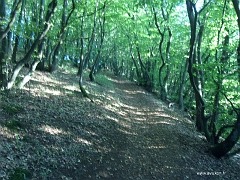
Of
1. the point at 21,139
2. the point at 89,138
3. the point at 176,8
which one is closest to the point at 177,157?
the point at 89,138

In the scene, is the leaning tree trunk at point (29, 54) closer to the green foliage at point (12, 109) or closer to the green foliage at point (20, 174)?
the green foliage at point (12, 109)

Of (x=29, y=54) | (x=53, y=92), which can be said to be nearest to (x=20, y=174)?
(x=29, y=54)

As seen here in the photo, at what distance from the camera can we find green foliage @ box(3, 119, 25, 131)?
6.97m

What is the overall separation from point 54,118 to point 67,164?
2865mm

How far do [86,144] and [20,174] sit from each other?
3342 mm

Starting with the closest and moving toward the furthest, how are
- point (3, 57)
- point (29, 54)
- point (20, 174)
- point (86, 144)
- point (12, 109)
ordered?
1. point (20, 174)
2. point (12, 109)
3. point (3, 57)
4. point (86, 144)
5. point (29, 54)

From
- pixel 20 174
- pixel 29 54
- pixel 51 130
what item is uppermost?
pixel 29 54

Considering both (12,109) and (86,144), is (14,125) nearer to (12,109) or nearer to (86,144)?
(12,109)

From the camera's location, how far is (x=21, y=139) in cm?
678

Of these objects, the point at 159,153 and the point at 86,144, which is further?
the point at 159,153

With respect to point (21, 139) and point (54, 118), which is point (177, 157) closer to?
point (54, 118)

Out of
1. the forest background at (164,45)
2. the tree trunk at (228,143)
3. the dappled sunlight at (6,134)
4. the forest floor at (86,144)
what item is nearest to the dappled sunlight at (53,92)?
the forest floor at (86,144)

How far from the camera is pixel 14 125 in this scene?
720 centimetres

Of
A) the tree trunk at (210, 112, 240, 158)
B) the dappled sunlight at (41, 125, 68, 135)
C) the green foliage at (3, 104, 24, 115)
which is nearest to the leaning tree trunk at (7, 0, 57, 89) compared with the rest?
the green foliage at (3, 104, 24, 115)
